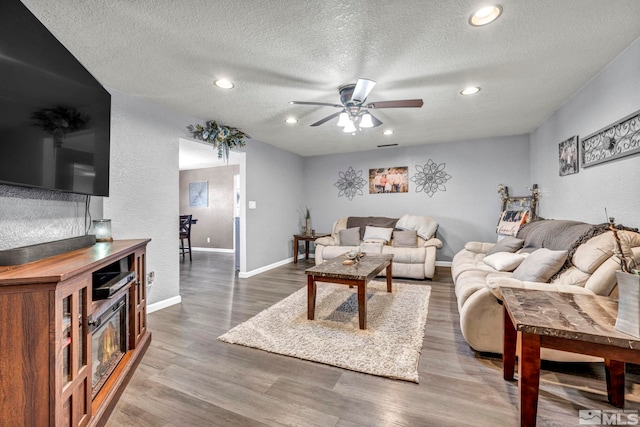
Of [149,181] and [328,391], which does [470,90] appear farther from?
[149,181]

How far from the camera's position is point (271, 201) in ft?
17.0

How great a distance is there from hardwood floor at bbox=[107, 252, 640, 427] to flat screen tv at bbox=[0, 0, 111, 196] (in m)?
1.40

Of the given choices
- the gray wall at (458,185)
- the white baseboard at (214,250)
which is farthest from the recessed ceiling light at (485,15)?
the white baseboard at (214,250)

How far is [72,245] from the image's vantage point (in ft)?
5.81

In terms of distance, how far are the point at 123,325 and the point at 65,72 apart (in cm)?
172

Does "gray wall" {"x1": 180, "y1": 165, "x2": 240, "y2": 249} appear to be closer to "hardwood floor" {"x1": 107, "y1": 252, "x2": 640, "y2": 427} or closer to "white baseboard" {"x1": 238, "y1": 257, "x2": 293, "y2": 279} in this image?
"white baseboard" {"x1": 238, "y1": 257, "x2": 293, "y2": 279}

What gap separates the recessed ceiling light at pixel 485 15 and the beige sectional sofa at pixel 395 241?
125 inches

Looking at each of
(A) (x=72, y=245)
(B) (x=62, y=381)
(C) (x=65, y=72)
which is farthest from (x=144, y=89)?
(B) (x=62, y=381)

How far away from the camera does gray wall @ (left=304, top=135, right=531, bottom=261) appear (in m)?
4.73

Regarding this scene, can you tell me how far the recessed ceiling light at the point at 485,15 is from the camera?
1615mm

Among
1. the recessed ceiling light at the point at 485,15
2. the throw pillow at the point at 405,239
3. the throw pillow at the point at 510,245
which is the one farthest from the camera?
the throw pillow at the point at 405,239

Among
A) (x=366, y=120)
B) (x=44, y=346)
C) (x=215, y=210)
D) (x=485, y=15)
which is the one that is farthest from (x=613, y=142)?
(x=215, y=210)

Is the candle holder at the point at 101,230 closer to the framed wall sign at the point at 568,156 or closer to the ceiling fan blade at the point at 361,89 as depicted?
the ceiling fan blade at the point at 361,89

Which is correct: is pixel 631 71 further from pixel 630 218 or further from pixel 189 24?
pixel 189 24
